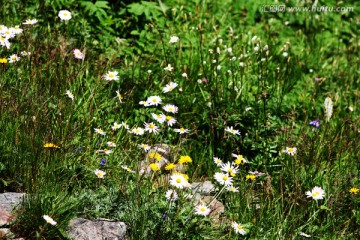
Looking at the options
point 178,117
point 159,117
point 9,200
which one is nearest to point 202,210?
point 159,117

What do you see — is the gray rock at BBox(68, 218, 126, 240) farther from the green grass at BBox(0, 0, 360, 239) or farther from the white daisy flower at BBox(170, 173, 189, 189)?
the white daisy flower at BBox(170, 173, 189, 189)

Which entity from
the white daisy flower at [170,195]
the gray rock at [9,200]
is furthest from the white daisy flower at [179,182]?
the gray rock at [9,200]

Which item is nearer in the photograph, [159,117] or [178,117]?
[159,117]

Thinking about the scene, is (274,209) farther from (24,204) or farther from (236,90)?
(24,204)

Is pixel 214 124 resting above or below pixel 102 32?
below

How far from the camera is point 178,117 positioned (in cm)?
473

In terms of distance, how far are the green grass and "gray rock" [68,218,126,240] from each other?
81 mm

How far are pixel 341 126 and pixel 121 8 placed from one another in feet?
7.90

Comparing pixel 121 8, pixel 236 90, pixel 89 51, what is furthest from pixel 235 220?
pixel 121 8

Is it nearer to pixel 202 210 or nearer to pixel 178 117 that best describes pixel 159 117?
pixel 178 117

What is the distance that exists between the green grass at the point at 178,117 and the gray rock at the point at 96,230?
81 mm

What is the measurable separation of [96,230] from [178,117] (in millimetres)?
1655

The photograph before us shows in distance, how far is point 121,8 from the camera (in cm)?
555

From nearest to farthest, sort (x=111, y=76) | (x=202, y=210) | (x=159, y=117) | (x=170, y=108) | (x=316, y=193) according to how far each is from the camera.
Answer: (x=202, y=210) → (x=316, y=193) → (x=159, y=117) → (x=170, y=108) → (x=111, y=76)
